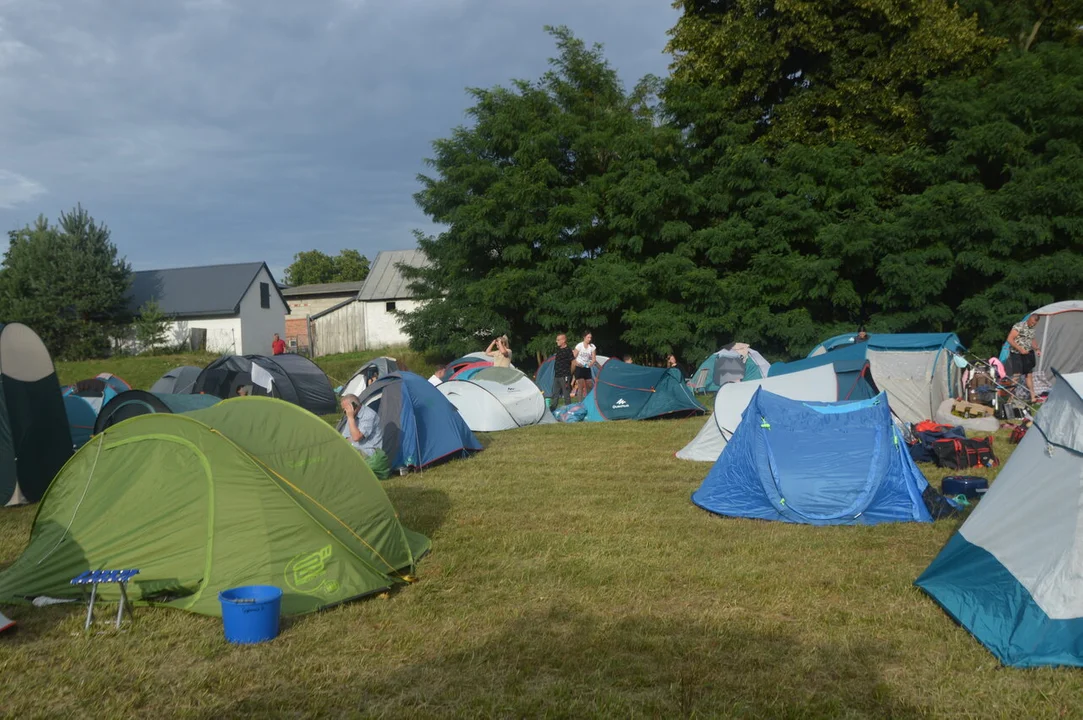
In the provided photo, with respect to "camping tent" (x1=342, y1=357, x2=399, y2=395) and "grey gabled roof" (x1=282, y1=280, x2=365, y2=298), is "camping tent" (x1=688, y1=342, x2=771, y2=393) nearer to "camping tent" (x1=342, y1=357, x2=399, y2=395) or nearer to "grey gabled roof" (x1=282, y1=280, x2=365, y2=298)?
"camping tent" (x1=342, y1=357, x2=399, y2=395)

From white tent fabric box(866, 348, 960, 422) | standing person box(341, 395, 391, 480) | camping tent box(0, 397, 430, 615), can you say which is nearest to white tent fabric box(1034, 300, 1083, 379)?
white tent fabric box(866, 348, 960, 422)

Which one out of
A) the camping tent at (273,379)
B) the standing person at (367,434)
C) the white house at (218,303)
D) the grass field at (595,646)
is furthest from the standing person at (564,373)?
the white house at (218,303)

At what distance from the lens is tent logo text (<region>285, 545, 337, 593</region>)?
17.3 ft

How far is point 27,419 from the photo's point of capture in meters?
9.02

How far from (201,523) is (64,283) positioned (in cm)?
3026

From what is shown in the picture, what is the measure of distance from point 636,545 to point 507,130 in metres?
20.2

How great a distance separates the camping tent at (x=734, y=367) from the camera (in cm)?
1803

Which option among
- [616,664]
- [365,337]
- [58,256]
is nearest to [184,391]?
[616,664]

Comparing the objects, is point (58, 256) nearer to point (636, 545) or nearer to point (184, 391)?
point (184, 391)

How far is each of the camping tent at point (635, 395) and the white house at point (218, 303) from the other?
2247cm

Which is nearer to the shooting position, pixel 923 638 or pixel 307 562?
pixel 923 638

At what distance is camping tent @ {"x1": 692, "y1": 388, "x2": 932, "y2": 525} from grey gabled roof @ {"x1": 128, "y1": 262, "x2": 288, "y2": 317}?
3168 centimetres

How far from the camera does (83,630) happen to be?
197 inches

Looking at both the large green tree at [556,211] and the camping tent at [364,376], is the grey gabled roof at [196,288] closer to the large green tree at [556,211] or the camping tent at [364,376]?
the large green tree at [556,211]
